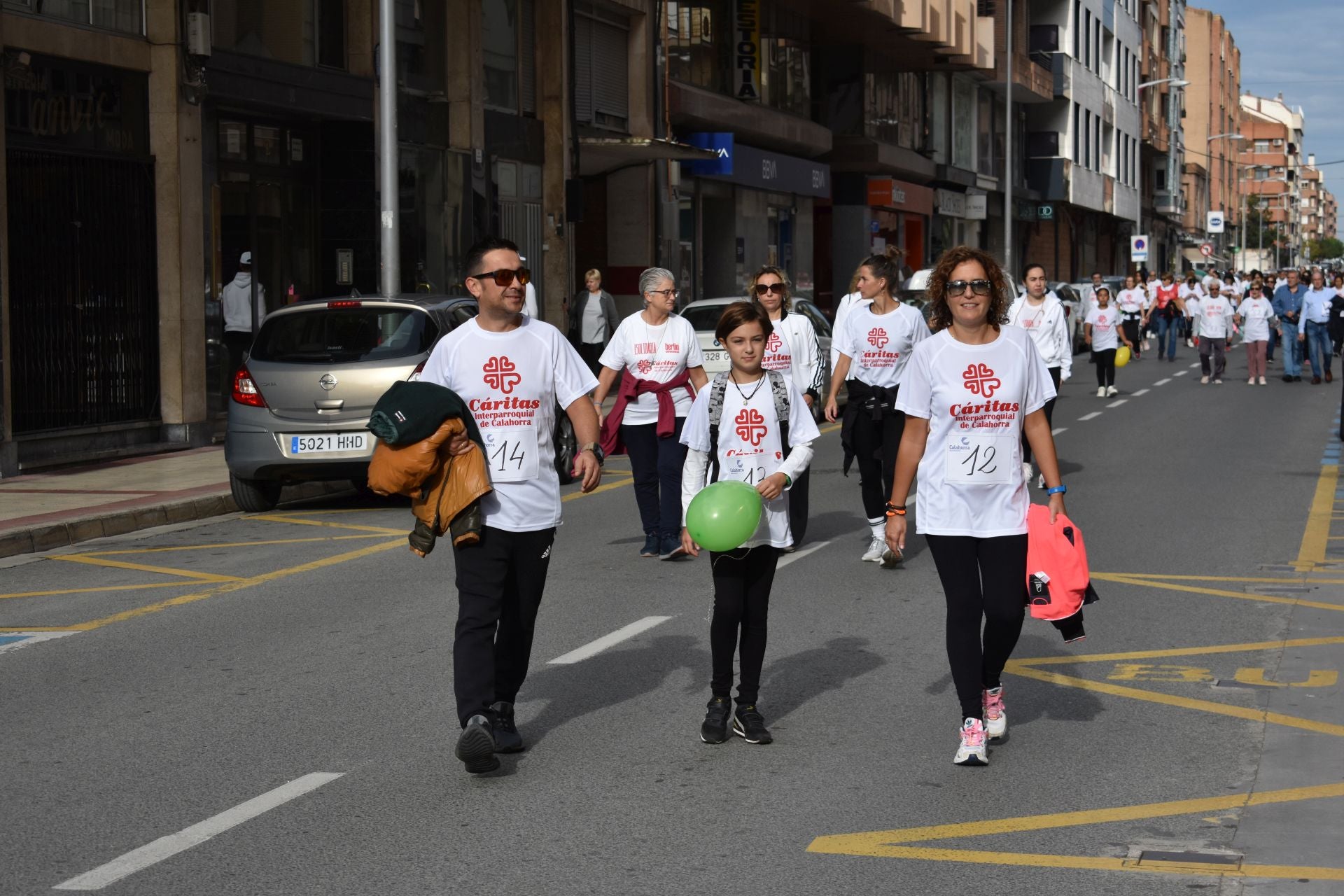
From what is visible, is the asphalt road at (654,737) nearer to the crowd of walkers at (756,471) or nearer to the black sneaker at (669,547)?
the black sneaker at (669,547)

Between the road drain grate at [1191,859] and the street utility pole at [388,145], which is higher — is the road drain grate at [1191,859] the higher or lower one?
the lower one

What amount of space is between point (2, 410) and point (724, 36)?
2233 centimetres

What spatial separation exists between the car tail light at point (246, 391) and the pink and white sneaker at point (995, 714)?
8.49 meters

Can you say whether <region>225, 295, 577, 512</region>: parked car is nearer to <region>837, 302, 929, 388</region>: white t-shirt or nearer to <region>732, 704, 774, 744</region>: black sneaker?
<region>837, 302, 929, 388</region>: white t-shirt

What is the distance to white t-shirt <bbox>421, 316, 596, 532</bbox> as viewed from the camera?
632 cm

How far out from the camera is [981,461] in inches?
247

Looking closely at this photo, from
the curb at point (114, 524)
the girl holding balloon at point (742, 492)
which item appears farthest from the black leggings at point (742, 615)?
the curb at point (114, 524)

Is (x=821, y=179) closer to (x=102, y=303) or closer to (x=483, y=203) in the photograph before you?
(x=483, y=203)

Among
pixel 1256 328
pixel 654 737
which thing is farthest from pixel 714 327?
pixel 1256 328

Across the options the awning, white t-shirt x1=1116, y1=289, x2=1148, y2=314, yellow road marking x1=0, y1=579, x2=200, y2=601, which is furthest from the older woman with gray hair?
Answer: white t-shirt x1=1116, y1=289, x2=1148, y2=314

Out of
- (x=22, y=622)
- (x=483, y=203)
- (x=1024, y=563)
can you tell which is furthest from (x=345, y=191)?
(x=1024, y=563)

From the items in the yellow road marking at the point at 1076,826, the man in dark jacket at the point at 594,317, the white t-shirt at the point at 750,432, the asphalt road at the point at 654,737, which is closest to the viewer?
the yellow road marking at the point at 1076,826

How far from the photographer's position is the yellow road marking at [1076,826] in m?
5.04

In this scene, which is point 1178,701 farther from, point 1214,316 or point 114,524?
point 1214,316
